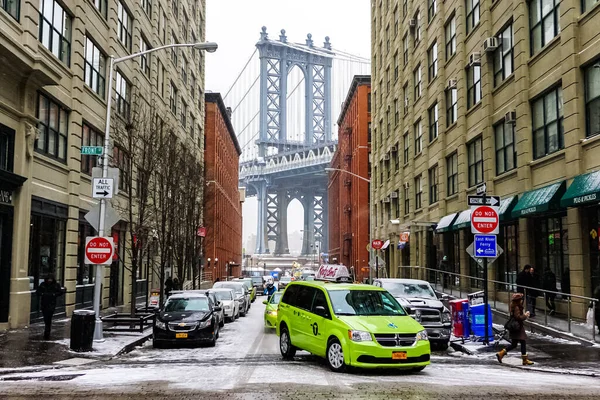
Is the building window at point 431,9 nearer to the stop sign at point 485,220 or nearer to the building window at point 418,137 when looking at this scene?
the building window at point 418,137

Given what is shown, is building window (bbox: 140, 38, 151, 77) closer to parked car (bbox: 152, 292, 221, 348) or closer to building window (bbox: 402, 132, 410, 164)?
building window (bbox: 402, 132, 410, 164)

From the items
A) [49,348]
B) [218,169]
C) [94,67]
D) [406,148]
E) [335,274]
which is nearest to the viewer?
[49,348]

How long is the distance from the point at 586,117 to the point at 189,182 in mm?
19633

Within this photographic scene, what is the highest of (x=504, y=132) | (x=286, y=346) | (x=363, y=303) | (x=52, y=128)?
(x=504, y=132)

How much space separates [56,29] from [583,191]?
19.4 m

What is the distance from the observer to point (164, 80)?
43.3m

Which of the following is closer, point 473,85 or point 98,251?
point 98,251

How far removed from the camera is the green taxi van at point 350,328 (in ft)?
37.5

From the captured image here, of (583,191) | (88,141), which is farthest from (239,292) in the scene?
(583,191)

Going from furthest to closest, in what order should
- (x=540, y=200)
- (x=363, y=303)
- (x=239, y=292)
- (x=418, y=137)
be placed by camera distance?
(x=418, y=137), (x=239, y=292), (x=540, y=200), (x=363, y=303)

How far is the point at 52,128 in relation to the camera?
23469mm

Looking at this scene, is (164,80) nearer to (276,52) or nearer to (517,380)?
(517,380)

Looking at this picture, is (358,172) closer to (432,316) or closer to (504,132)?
(504,132)

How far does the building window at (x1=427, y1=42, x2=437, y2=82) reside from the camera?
38125mm
